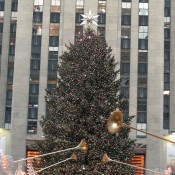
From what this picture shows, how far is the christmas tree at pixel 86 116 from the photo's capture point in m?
34.2

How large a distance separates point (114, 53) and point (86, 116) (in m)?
30.4

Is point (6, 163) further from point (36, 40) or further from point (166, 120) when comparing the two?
point (166, 120)

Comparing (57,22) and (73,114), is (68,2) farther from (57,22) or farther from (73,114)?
(73,114)

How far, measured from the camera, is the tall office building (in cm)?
6275

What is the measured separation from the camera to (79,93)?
3512 cm

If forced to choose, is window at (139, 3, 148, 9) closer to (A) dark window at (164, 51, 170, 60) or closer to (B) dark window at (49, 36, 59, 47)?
(B) dark window at (49, 36, 59, 47)

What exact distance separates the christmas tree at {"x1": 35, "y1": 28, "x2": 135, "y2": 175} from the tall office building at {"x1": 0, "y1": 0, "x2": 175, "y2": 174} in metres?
26.7

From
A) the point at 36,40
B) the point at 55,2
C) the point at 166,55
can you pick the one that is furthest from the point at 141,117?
the point at 55,2

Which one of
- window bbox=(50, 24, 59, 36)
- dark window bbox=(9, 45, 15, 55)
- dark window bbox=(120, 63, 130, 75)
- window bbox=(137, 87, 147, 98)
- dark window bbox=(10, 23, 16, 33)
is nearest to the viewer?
window bbox=(137, 87, 147, 98)

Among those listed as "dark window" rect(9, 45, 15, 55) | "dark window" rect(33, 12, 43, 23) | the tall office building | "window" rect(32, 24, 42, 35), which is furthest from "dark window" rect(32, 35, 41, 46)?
"dark window" rect(9, 45, 15, 55)

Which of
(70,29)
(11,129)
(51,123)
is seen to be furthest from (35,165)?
(70,29)

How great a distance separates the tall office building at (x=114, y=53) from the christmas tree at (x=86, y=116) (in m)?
26.7

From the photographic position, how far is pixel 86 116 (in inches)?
1369

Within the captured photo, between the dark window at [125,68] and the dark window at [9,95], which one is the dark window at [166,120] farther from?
the dark window at [9,95]
